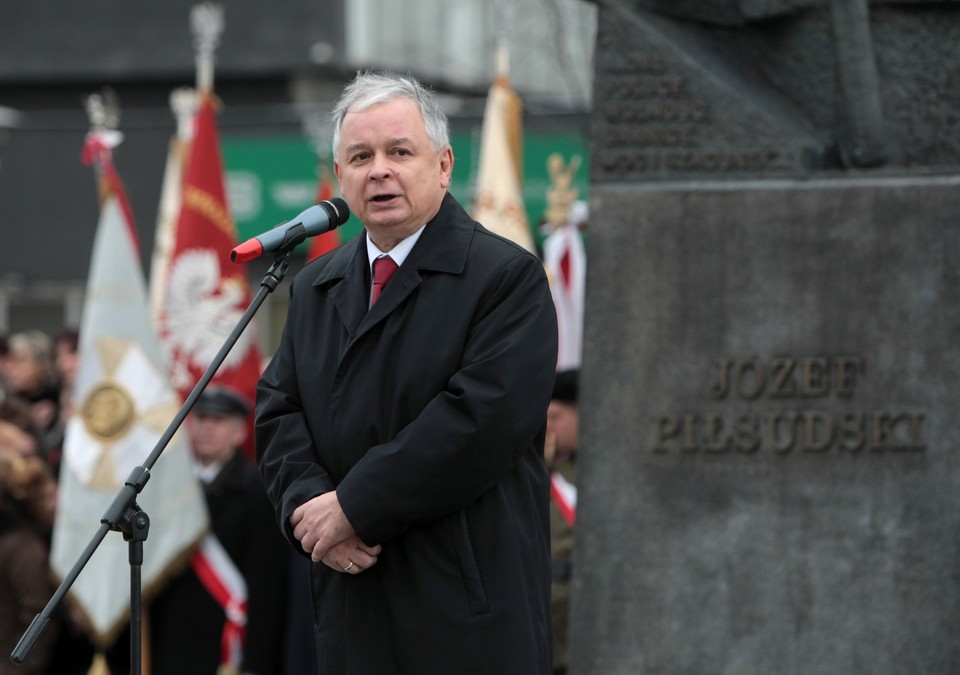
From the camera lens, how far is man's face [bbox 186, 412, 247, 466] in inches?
299

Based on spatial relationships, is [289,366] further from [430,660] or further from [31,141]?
[31,141]

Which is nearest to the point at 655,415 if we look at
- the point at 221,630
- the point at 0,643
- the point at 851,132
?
the point at 851,132

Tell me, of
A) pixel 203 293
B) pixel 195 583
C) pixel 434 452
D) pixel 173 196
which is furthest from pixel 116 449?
pixel 434 452

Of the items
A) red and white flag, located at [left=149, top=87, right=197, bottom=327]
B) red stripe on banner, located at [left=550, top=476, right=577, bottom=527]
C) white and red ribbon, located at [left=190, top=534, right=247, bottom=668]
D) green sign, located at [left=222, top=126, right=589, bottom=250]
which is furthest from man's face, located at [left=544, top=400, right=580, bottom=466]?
green sign, located at [left=222, top=126, right=589, bottom=250]

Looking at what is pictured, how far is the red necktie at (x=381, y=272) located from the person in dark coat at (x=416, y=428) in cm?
2

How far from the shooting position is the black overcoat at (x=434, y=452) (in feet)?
11.8

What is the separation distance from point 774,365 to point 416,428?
219cm

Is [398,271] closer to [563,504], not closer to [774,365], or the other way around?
[774,365]

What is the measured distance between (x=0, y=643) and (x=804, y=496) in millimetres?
3551

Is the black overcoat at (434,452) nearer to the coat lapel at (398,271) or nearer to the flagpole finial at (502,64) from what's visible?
the coat lapel at (398,271)

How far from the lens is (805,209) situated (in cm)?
550

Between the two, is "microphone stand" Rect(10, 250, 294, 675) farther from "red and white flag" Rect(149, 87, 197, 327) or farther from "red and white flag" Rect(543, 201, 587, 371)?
"red and white flag" Rect(149, 87, 197, 327)

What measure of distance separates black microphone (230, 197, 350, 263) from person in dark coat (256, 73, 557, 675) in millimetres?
108

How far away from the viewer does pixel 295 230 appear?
3865 millimetres
